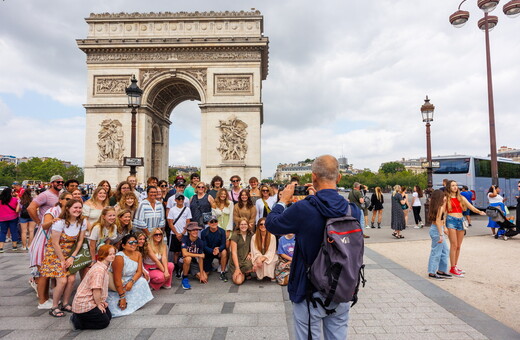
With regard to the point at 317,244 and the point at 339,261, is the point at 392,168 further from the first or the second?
the point at 339,261

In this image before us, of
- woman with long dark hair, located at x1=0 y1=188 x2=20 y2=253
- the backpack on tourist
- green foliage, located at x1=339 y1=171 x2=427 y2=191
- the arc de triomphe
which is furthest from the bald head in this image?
green foliage, located at x1=339 y1=171 x2=427 y2=191

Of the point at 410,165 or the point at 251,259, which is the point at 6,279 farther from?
the point at 410,165

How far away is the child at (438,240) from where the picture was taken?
17.0 feet

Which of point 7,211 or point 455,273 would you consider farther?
point 7,211

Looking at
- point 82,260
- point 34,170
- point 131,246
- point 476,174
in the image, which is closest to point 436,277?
point 131,246

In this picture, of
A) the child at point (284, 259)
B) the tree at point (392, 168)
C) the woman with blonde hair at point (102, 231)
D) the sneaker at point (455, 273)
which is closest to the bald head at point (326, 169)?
the child at point (284, 259)

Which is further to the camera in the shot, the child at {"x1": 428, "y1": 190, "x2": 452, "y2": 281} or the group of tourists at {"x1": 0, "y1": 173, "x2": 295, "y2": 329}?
the child at {"x1": 428, "y1": 190, "x2": 452, "y2": 281}

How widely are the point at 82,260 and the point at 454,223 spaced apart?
603cm

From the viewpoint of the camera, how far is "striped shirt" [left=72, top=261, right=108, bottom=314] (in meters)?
3.47

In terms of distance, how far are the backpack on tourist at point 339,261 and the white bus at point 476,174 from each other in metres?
18.1

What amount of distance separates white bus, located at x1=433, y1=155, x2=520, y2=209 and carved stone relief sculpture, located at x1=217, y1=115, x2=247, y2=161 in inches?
450

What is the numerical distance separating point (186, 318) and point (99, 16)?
921 inches

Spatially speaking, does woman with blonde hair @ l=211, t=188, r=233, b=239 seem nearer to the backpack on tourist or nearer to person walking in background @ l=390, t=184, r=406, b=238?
the backpack on tourist

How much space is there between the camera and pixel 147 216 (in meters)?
5.29
